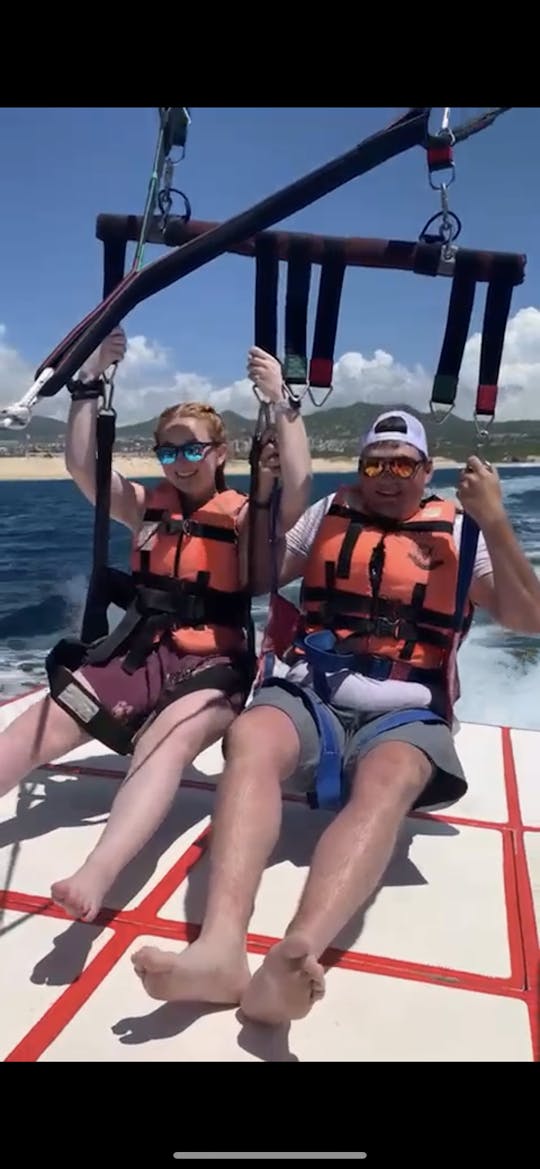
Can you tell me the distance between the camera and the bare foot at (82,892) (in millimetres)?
1515

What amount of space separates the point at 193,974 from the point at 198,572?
116 cm

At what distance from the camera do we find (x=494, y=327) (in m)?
2.17

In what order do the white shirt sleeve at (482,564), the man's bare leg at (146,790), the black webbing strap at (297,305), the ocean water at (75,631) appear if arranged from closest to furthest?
the man's bare leg at (146,790) < the white shirt sleeve at (482,564) < the black webbing strap at (297,305) < the ocean water at (75,631)

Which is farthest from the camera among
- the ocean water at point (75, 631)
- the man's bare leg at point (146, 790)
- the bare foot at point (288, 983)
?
the ocean water at point (75, 631)

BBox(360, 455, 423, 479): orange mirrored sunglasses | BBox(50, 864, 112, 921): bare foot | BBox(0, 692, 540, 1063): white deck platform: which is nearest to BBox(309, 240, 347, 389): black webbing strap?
BBox(360, 455, 423, 479): orange mirrored sunglasses

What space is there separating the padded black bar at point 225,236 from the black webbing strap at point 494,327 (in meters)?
0.43

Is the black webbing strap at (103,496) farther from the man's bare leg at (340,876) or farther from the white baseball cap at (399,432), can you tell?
the man's bare leg at (340,876)

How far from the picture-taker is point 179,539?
2385 mm

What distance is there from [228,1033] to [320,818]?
91cm

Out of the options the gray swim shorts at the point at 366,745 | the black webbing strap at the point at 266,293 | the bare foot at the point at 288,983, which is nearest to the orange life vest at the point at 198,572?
the gray swim shorts at the point at 366,745

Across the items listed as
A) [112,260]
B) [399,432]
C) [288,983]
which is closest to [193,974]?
[288,983]

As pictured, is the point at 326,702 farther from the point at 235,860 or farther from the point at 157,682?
the point at 235,860
